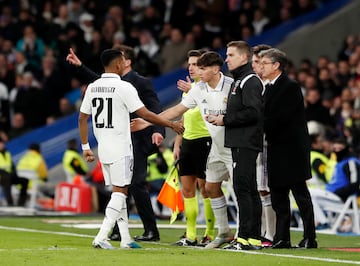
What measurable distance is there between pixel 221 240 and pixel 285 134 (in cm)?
141

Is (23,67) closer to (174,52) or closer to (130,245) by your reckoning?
(174,52)

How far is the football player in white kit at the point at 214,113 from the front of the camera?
14203 mm

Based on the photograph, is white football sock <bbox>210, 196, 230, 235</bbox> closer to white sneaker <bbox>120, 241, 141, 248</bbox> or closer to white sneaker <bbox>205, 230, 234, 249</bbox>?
white sneaker <bbox>205, 230, 234, 249</bbox>

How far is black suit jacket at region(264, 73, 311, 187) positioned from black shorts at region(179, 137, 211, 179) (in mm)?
901

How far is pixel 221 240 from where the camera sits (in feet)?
47.1

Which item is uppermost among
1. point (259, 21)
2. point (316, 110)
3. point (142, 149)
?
point (259, 21)

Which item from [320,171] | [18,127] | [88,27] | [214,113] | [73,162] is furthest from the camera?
[88,27]

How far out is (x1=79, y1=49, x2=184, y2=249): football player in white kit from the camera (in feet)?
44.3

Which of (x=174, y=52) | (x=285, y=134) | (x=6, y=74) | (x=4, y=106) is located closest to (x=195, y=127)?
(x=285, y=134)

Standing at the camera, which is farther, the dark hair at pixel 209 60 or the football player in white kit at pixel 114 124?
the dark hair at pixel 209 60

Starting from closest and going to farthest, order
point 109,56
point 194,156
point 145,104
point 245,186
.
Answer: point 245,186 < point 109,56 < point 194,156 < point 145,104

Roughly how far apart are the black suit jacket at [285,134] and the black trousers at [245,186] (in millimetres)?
689

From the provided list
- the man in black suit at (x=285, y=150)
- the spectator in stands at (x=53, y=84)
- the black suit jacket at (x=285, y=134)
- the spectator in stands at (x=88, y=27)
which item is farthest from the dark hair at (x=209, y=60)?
the spectator in stands at (x=88, y=27)

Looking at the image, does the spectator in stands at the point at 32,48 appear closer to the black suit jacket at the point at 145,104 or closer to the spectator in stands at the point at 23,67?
the spectator in stands at the point at 23,67
